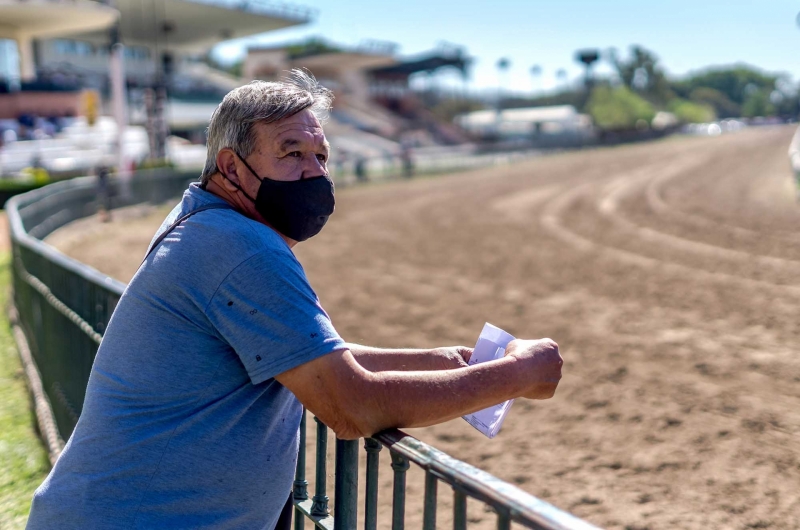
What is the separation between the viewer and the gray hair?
6.51 ft

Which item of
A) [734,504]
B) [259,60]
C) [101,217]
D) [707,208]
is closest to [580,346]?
[734,504]

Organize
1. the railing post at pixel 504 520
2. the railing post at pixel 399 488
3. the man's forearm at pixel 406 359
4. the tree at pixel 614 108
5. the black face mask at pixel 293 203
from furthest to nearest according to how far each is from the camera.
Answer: the tree at pixel 614 108, the man's forearm at pixel 406 359, the black face mask at pixel 293 203, the railing post at pixel 399 488, the railing post at pixel 504 520

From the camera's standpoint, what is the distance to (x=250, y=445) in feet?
6.23

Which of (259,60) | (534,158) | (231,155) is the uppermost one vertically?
(259,60)

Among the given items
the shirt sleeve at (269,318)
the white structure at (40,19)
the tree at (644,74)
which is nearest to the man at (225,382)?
the shirt sleeve at (269,318)

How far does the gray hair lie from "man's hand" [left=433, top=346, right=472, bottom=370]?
2.64ft

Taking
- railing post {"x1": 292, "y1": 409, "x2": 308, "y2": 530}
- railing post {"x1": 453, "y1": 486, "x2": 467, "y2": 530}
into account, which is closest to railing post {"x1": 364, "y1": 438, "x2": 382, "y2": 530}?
railing post {"x1": 453, "y1": 486, "x2": 467, "y2": 530}

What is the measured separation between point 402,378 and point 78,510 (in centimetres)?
84

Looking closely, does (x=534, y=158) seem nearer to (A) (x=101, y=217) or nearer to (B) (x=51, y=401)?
(A) (x=101, y=217)

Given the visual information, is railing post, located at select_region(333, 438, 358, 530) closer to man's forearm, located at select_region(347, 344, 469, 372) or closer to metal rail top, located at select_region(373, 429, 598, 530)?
metal rail top, located at select_region(373, 429, 598, 530)

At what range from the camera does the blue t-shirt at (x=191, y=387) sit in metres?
1.77

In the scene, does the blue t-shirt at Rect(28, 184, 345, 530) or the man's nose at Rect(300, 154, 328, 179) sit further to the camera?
the man's nose at Rect(300, 154, 328, 179)

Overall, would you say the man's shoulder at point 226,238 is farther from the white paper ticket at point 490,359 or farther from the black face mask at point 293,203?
the white paper ticket at point 490,359

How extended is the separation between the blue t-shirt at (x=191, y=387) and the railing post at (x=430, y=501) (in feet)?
1.27
